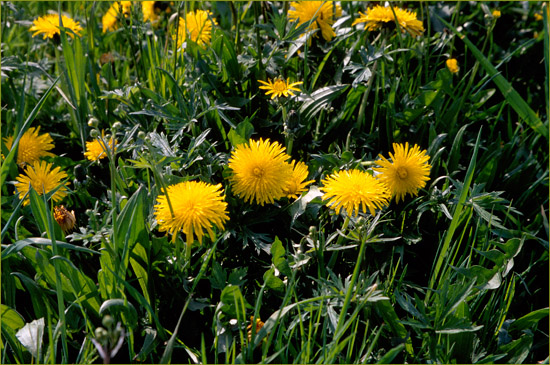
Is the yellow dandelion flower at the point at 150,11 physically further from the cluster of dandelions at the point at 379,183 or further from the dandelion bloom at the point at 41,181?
the cluster of dandelions at the point at 379,183

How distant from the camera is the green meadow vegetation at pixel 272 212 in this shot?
1.52 metres

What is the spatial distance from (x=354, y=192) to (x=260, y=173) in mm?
284

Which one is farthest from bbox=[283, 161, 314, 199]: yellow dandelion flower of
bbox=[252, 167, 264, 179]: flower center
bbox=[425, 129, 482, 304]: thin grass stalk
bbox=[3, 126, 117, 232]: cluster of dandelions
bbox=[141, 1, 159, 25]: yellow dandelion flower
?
bbox=[141, 1, 159, 25]: yellow dandelion flower

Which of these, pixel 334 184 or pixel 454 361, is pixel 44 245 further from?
pixel 454 361

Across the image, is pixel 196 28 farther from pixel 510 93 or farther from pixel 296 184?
pixel 510 93

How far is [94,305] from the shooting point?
157cm

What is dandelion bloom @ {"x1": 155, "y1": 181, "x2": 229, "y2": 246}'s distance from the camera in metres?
1.51

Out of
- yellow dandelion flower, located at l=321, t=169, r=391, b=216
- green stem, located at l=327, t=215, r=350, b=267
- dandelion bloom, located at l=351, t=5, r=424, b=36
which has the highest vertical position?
dandelion bloom, located at l=351, t=5, r=424, b=36

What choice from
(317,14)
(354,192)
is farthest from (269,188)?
(317,14)

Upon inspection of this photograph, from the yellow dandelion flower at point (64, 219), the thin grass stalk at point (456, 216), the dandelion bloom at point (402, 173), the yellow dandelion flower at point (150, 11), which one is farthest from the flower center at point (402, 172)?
the yellow dandelion flower at point (150, 11)

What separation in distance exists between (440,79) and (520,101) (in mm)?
310

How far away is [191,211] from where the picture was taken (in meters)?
1.51

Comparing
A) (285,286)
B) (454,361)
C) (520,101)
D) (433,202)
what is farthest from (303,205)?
(520,101)

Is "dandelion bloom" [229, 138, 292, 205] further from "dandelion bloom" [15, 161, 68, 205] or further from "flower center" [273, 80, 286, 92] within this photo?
"dandelion bloom" [15, 161, 68, 205]
